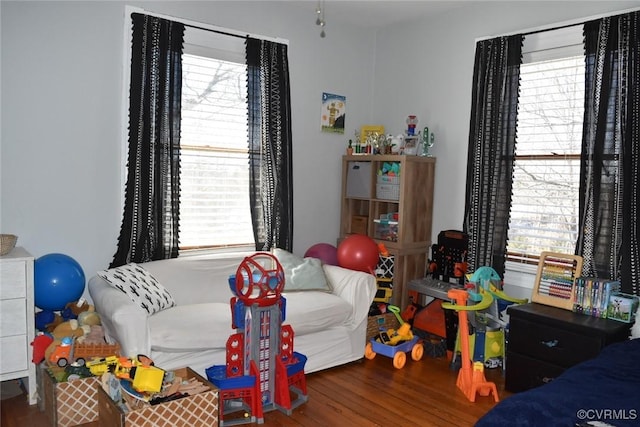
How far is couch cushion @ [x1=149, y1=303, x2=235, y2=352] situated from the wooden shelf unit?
1.63 metres

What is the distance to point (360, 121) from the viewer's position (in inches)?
195

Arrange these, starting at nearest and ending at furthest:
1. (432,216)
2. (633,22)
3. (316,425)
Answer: (316,425) < (633,22) < (432,216)

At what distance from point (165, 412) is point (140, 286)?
1.02m

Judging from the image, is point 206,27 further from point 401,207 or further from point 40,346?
point 40,346

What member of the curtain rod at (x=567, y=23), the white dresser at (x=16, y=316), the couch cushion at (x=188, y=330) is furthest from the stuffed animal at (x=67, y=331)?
the curtain rod at (x=567, y=23)

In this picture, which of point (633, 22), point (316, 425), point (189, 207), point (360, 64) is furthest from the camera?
point (360, 64)

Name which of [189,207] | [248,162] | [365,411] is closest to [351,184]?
[248,162]

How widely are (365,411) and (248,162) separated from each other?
2057mm

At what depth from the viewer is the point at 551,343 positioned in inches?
124

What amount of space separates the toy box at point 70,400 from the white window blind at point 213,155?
140 cm

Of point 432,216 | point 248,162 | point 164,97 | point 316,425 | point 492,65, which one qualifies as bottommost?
point 316,425

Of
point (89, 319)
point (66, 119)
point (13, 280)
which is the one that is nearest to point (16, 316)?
point (13, 280)

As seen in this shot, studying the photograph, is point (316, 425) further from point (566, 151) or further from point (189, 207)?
point (566, 151)

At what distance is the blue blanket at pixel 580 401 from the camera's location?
1.93m
